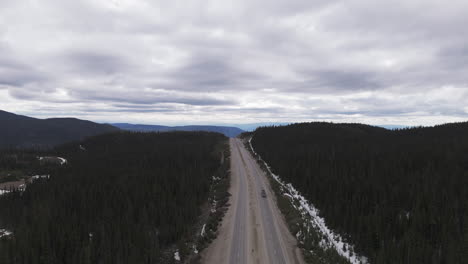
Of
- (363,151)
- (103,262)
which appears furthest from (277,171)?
(103,262)

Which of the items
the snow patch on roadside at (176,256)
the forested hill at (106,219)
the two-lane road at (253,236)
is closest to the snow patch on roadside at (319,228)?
the two-lane road at (253,236)

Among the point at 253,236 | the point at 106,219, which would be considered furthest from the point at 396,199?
the point at 106,219

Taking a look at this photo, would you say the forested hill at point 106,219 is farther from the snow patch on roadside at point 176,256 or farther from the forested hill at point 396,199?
the forested hill at point 396,199

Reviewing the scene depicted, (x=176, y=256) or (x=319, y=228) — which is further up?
(x=319, y=228)

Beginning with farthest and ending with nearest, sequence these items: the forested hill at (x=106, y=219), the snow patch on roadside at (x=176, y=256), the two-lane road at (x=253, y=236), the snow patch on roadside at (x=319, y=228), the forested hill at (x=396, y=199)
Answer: the forested hill at (x=106, y=219) → the snow patch on roadside at (x=319, y=228) → the snow patch on roadside at (x=176, y=256) → the forested hill at (x=396, y=199) → the two-lane road at (x=253, y=236)

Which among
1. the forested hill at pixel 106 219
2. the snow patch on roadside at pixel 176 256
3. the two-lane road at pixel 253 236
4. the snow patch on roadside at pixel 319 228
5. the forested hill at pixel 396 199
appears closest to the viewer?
the two-lane road at pixel 253 236

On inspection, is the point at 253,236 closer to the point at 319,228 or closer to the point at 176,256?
the point at 176,256

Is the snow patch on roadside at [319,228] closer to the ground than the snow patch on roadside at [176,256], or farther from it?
farther from it
